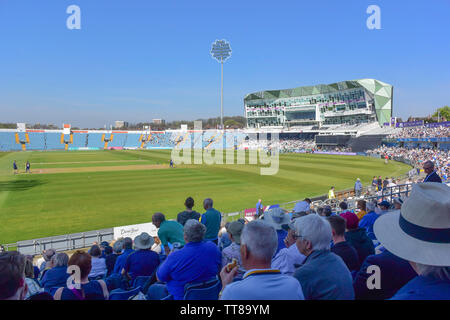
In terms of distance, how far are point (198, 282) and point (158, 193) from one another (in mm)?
19448

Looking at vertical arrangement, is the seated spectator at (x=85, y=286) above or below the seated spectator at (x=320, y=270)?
below

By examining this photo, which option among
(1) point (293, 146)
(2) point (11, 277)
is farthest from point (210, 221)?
(1) point (293, 146)

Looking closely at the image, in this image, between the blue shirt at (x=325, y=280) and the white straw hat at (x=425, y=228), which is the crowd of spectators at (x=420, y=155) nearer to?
the blue shirt at (x=325, y=280)

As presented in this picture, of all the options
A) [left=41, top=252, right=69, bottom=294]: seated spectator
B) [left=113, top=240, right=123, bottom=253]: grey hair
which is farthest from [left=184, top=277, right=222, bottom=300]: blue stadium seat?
[left=113, top=240, right=123, bottom=253]: grey hair

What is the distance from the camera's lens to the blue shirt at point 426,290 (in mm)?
1715

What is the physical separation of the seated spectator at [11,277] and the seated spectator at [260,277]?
5.21 feet

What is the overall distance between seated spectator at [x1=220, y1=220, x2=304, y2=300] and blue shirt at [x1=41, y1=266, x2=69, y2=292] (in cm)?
318

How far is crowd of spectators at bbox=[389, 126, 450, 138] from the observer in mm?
47312

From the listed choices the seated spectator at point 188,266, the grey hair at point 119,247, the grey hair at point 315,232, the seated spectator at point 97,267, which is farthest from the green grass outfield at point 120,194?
the grey hair at point 315,232

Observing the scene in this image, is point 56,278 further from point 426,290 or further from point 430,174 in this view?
point 430,174

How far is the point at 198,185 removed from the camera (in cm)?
2583

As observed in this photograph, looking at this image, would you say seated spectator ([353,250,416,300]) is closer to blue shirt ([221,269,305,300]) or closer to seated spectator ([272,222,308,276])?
seated spectator ([272,222,308,276])

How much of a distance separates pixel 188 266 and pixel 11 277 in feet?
6.13
